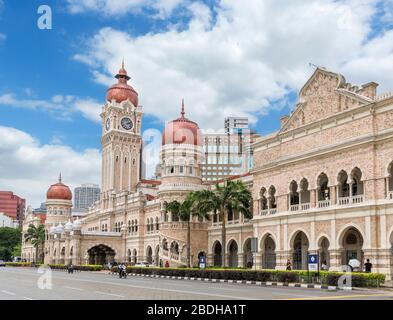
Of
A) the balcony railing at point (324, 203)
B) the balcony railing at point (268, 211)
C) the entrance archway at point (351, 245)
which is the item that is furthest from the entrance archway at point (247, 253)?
the entrance archway at point (351, 245)

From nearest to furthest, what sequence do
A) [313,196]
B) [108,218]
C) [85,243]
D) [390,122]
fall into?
[390,122], [313,196], [85,243], [108,218]

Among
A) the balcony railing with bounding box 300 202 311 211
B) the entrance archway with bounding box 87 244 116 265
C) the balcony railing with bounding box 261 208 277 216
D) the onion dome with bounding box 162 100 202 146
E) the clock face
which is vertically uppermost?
the clock face

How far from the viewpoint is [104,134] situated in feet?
255

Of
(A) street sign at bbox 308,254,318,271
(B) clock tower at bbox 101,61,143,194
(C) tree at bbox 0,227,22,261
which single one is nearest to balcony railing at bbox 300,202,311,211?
(A) street sign at bbox 308,254,318,271

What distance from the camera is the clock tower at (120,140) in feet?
247

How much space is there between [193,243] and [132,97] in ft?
100

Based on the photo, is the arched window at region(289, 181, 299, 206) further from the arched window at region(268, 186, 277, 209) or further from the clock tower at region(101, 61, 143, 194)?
the clock tower at region(101, 61, 143, 194)

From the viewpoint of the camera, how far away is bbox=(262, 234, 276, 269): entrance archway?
142 feet

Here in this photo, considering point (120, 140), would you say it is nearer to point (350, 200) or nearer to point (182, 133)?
point (182, 133)

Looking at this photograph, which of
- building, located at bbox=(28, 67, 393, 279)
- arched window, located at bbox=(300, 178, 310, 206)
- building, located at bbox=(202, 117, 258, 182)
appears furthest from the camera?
building, located at bbox=(202, 117, 258, 182)

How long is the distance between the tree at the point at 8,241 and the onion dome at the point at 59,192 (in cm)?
2917

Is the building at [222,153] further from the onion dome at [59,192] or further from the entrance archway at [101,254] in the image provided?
the entrance archway at [101,254]
